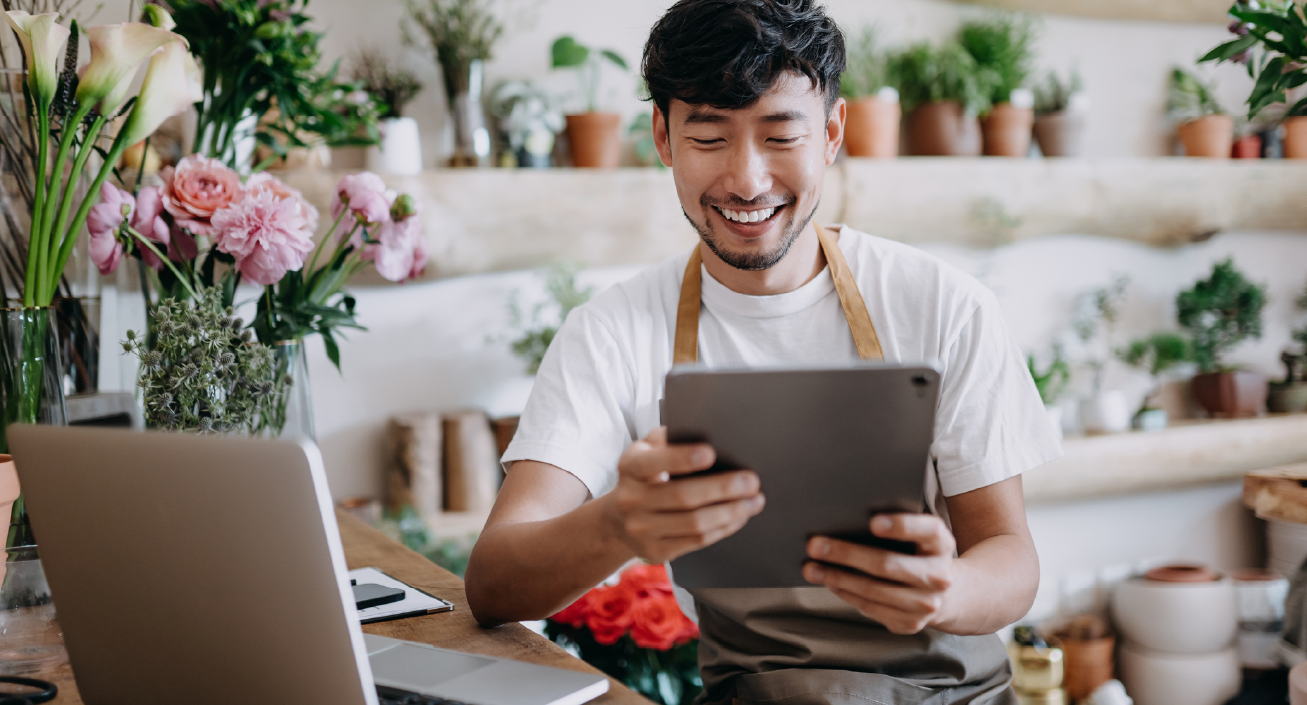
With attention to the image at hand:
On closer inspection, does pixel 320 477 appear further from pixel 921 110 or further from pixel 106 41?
pixel 921 110

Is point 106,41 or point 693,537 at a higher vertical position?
point 106,41

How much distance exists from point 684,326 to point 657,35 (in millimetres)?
395

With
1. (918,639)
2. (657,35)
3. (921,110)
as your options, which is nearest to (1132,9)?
(921,110)

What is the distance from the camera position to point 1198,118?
127 inches

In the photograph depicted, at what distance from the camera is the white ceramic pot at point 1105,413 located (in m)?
Result: 3.07

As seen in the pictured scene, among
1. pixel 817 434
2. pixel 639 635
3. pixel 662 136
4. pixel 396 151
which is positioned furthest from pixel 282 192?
pixel 639 635

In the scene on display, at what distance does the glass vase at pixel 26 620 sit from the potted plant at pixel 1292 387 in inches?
148

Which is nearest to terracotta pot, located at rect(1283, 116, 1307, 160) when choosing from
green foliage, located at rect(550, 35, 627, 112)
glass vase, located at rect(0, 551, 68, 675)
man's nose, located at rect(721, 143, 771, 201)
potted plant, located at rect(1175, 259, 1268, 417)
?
potted plant, located at rect(1175, 259, 1268, 417)

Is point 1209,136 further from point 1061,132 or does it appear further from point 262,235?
point 262,235

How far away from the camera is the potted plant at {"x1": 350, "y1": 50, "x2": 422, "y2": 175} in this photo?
7.30 feet

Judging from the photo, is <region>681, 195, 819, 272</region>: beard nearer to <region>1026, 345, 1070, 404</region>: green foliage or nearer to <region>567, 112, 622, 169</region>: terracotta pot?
<region>567, 112, 622, 169</region>: terracotta pot

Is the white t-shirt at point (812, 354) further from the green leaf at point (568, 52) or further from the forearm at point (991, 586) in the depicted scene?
the green leaf at point (568, 52)

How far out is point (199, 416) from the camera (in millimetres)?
1039

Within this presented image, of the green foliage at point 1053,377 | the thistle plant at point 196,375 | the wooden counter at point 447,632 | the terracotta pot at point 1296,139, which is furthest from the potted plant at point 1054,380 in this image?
the thistle plant at point 196,375
